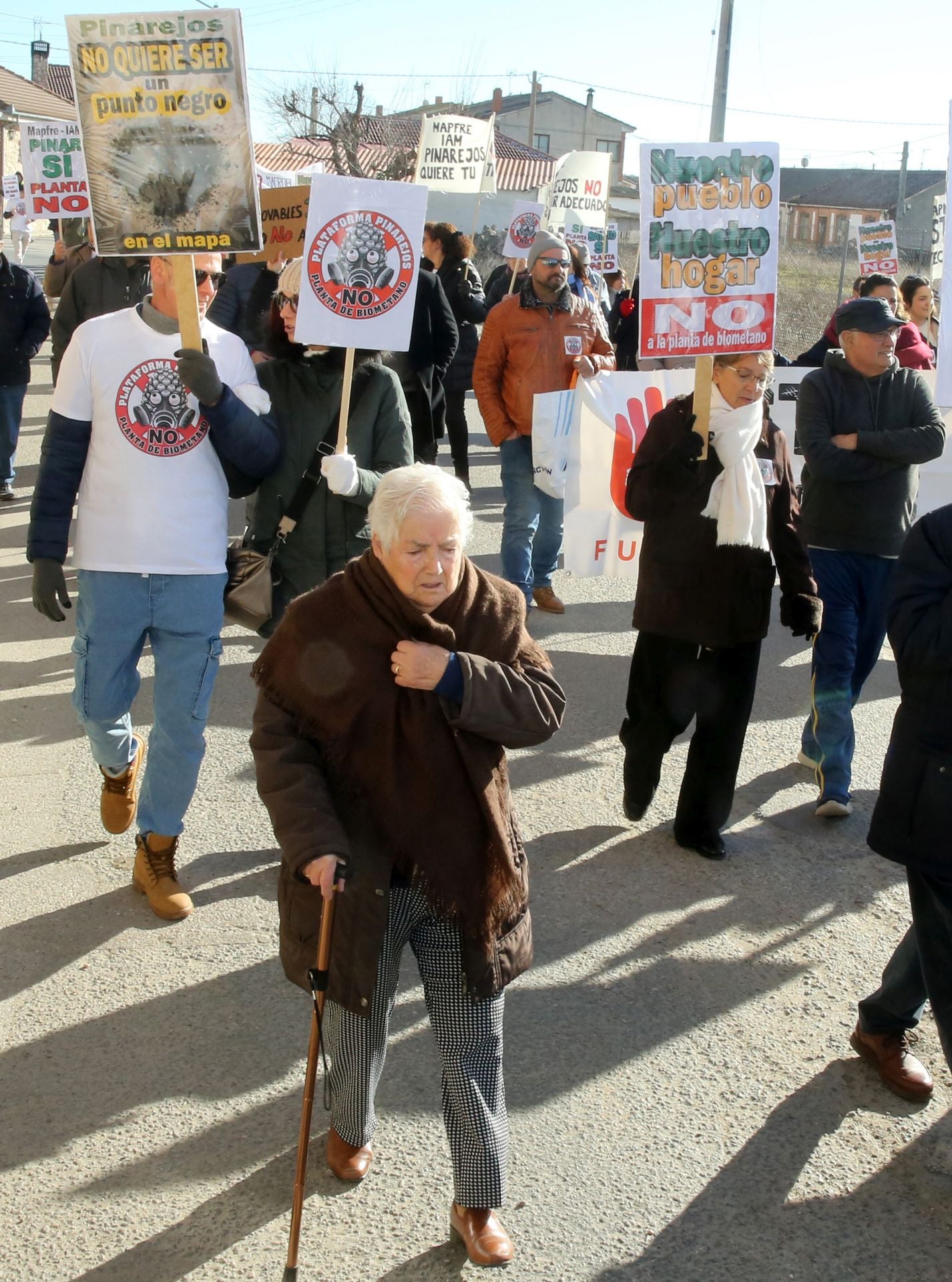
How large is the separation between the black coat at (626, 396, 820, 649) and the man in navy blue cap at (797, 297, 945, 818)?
1.76 ft

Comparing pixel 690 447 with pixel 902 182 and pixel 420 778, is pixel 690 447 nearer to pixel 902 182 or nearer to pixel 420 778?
pixel 420 778

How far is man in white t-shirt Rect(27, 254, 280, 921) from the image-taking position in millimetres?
4062

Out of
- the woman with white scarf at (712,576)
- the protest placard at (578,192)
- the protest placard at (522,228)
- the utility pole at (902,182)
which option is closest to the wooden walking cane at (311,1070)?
the woman with white scarf at (712,576)

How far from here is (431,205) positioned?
33.8m

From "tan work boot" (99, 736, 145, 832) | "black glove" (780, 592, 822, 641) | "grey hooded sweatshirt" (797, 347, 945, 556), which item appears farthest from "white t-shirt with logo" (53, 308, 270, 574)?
"grey hooded sweatshirt" (797, 347, 945, 556)

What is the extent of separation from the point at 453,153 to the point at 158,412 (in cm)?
943

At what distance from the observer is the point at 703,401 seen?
467 centimetres

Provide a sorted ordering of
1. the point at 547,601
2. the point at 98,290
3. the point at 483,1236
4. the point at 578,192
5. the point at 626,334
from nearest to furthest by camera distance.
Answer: the point at 483,1236, the point at 547,601, the point at 98,290, the point at 578,192, the point at 626,334

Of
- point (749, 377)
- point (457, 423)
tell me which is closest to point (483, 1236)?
point (749, 377)

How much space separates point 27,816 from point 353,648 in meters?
2.78

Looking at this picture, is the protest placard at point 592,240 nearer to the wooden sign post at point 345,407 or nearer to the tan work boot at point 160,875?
the wooden sign post at point 345,407

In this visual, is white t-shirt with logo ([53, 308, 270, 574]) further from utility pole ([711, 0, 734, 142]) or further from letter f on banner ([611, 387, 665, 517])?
utility pole ([711, 0, 734, 142])

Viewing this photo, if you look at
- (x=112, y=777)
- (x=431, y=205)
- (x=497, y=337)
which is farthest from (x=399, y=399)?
(x=431, y=205)

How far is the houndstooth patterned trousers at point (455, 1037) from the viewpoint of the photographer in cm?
283
